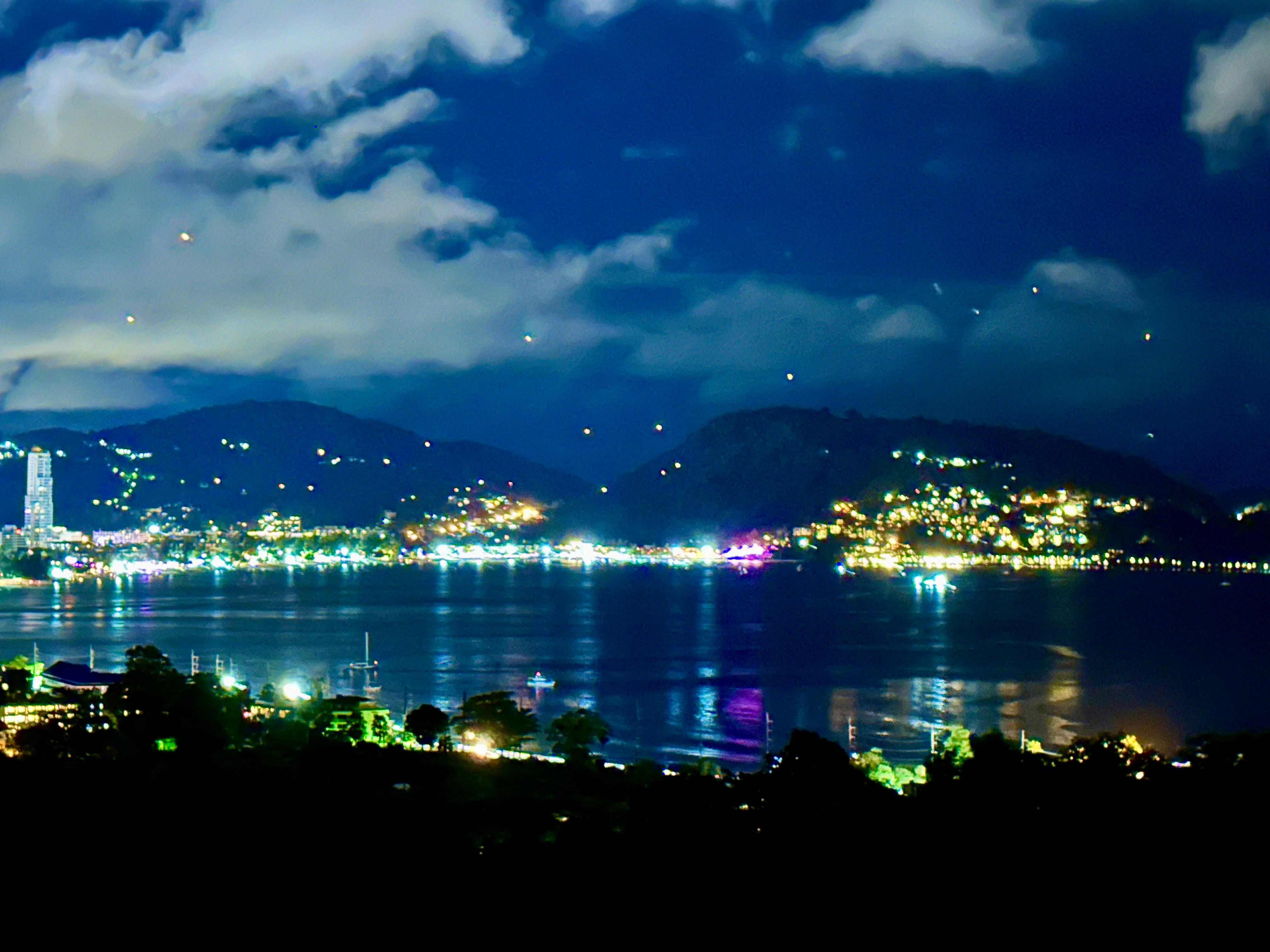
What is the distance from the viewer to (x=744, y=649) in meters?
23.2

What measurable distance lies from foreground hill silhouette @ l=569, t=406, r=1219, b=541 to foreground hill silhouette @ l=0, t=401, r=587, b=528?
11914 mm

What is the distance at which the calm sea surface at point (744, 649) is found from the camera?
51.3 ft

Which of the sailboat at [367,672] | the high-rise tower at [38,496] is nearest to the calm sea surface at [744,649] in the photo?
the sailboat at [367,672]

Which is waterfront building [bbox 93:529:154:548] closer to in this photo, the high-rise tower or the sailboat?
the high-rise tower

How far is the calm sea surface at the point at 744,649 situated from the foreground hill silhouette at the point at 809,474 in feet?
103

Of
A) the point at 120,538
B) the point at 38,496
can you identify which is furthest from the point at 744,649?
the point at 120,538

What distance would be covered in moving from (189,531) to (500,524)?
60.6 ft

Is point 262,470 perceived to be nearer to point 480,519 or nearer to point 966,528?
point 480,519

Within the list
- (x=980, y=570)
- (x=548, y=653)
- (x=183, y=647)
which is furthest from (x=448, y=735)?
(x=980, y=570)

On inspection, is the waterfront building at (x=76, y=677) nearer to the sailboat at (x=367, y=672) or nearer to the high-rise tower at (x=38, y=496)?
the sailboat at (x=367, y=672)

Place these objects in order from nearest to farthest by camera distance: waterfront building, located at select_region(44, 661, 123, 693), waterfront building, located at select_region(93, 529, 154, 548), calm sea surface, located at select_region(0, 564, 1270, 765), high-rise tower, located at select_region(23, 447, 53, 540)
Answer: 1. waterfront building, located at select_region(44, 661, 123, 693)
2. calm sea surface, located at select_region(0, 564, 1270, 765)
3. waterfront building, located at select_region(93, 529, 154, 548)
4. high-rise tower, located at select_region(23, 447, 53, 540)

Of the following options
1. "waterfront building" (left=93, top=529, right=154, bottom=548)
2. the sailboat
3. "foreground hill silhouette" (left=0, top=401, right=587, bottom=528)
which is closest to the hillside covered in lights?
"foreground hill silhouette" (left=0, top=401, right=587, bottom=528)

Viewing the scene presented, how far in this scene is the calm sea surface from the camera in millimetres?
15633

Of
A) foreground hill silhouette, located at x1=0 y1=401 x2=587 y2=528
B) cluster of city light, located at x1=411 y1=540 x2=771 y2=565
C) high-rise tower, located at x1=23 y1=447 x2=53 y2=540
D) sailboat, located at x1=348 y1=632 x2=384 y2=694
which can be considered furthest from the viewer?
foreground hill silhouette, located at x1=0 y1=401 x2=587 y2=528
